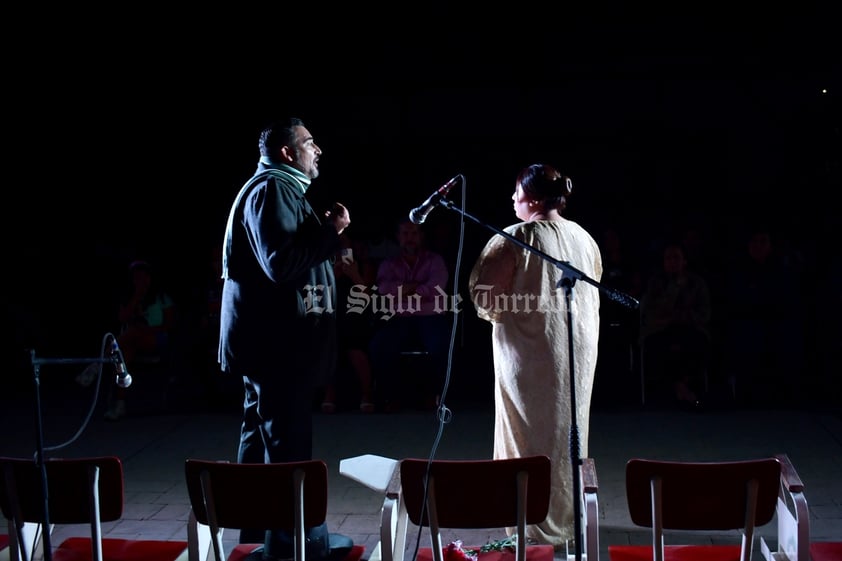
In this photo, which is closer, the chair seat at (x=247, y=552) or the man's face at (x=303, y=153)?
the chair seat at (x=247, y=552)

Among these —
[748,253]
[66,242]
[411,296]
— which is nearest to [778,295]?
[748,253]

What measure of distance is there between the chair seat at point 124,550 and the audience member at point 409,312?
3.30 metres

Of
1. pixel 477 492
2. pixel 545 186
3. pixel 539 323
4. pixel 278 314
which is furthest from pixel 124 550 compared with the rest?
pixel 545 186

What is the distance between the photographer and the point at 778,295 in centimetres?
603

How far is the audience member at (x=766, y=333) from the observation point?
603 centimetres

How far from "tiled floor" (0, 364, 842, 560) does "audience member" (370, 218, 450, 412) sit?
32cm

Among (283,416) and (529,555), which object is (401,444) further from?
(529,555)

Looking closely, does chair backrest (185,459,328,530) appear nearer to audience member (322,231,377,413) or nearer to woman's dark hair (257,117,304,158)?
woman's dark hair (257,117,304,158)

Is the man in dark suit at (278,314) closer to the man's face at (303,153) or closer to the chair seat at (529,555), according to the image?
the man's face at (303,153)

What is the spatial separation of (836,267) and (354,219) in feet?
14.8

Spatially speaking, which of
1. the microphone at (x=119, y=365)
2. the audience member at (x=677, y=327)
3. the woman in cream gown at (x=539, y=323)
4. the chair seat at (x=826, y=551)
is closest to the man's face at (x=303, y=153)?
the woman in cream gown at (x=539, y=323)

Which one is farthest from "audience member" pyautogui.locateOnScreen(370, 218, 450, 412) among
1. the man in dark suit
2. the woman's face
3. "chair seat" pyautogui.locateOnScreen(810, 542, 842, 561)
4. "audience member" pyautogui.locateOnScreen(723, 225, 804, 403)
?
"chair seat" pyautogui.locateOnScreen(810, 542, 842, 561)

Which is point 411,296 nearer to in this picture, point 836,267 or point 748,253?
point 748,253

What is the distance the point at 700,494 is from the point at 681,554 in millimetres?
470
